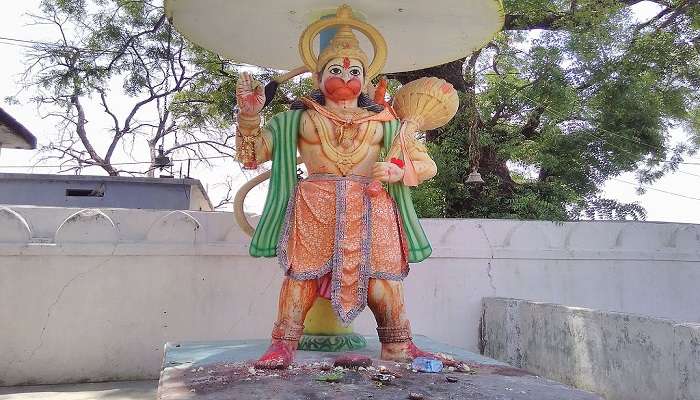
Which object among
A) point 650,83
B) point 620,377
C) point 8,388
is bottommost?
point 8,388

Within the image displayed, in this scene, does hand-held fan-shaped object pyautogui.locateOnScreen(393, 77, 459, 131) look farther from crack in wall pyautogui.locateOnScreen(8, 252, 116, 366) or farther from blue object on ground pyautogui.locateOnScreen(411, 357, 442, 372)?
crack in wall pyautogui.locateOnScreen(8, 252, 116, 366)

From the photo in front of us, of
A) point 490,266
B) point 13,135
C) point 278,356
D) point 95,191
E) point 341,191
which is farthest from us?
A: point 95,191

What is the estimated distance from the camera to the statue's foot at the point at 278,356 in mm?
2853

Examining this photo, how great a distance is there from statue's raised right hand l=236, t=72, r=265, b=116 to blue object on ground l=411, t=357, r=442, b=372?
1.62 meters

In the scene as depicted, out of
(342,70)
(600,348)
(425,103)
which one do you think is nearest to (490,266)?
(600,348)

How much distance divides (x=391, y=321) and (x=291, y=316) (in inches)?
21.9

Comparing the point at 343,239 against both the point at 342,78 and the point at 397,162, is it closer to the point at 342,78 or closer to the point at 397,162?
the point at 397,162

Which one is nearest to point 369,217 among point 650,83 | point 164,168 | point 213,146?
point 650,83

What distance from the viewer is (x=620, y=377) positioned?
3.25 m

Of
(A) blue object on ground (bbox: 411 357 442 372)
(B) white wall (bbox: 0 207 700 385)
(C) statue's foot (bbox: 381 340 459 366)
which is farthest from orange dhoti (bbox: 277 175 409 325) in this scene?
(B) white wall (bbox: 0 207 700 385)

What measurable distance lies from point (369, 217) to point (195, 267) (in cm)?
200

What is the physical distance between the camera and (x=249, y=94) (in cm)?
317

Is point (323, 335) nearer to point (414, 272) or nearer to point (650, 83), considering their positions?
point (414, 272)

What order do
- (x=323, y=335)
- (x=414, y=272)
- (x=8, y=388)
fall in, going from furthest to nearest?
(x=414, y=272) < (x=8, y=388) < (x=323, y=335)
